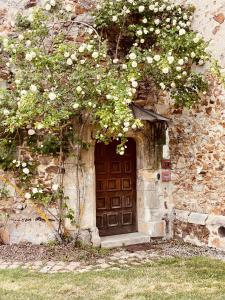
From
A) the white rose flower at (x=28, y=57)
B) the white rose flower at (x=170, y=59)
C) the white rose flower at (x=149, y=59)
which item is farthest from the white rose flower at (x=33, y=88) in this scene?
the white rose flower at (x=170, y=59)

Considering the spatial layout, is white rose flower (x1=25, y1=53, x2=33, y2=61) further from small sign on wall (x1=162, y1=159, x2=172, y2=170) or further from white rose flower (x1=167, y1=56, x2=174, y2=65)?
small sign on wall (x1=162, y1=159, x2=172, y2=170)

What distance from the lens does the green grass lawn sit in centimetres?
453

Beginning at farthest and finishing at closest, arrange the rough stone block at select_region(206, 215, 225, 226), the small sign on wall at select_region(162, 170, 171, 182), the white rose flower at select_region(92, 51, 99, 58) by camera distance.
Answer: the small sign on wall at select_region(162, 170, 171, 182) < the rough stone block at select_region(206, 215, 225, 226) < the white rose flower at select_region(92, 51, 99, 58)

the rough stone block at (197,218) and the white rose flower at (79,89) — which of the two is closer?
the white rose flower at (79,89)

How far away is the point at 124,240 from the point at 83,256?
1.13 metres

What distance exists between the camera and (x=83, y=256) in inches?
237

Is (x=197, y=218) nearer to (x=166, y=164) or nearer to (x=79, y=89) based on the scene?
(x=166, y=164)

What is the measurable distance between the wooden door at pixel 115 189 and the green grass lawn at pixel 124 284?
68.9 inches

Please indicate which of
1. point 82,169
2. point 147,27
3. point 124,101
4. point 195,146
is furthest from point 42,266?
point 147,27

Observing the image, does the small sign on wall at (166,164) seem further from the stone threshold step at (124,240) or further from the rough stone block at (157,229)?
the stone threshold step at (124,240)

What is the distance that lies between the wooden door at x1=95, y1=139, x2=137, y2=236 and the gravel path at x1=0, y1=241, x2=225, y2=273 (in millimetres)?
642

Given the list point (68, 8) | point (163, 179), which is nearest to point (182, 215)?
point (163, 179)

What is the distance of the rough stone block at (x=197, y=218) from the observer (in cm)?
678

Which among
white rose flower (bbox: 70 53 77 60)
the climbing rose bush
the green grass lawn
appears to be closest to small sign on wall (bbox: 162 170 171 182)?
the climbing rose bush
